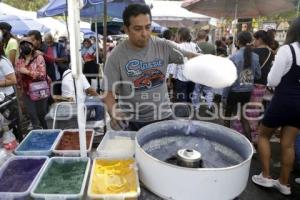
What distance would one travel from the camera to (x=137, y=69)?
191 centimetres

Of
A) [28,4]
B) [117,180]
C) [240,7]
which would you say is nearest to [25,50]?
[117,180]

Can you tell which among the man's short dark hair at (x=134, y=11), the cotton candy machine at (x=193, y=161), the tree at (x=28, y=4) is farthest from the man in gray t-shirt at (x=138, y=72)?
the tree at (x=28, y=4)

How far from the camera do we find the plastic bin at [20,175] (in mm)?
1221

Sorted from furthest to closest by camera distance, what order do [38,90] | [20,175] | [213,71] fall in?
1. [38,90]
2. [20,175]
3. [213,71]

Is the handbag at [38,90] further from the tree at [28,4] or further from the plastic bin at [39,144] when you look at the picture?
the tree at [28,4]

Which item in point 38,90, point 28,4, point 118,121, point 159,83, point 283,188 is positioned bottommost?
point 283,188

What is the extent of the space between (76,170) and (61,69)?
192 inches

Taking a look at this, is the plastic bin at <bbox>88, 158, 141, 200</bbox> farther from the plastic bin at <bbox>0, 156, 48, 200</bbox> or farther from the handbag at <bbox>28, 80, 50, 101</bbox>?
the handbag at <bbox>28, 80, 50, 101</bbox>

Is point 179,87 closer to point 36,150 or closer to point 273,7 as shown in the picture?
point 273,7

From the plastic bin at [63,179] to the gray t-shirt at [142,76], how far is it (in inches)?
22.8

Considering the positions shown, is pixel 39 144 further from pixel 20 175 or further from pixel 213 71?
pixel 213 71

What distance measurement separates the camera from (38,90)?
3.87 m

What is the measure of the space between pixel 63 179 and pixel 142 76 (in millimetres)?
848

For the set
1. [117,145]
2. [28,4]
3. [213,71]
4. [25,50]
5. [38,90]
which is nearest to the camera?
[213,71]
